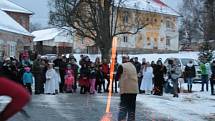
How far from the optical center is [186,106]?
18.9 m

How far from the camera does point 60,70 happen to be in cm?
2433

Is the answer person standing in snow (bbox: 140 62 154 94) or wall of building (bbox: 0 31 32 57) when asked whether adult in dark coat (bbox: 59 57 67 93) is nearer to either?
person standing in snow (bbox: 140 62 154 94)

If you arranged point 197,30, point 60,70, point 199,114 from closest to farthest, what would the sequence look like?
point 199,114
point 60,70
point 197,30

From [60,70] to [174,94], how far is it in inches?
203

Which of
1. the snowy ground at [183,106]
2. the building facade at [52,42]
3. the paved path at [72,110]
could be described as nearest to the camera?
the paved path at [72,110]

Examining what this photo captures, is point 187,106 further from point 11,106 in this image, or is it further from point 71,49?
point 71,49

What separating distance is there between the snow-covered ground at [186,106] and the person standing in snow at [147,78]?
1.73m

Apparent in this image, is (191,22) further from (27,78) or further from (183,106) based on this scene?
(183,106)

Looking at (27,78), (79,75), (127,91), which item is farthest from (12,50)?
(127,91)

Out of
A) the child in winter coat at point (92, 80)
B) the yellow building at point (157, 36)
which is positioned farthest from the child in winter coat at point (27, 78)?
the yellow building at point (157, 36)

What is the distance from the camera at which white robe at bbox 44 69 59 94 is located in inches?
904

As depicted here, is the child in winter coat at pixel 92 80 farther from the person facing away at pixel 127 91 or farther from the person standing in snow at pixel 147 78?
the person facing away at pixel 127 91

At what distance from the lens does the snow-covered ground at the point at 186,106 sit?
15.9m

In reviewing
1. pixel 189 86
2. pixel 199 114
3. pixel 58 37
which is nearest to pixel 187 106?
pixel 199 114
